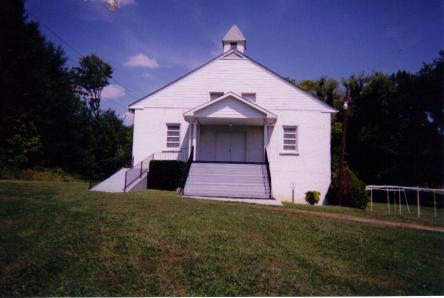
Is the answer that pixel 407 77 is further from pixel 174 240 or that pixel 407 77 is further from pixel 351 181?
pixel 174 240

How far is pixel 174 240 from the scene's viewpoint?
539 cm

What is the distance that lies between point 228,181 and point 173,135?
17.9 feet

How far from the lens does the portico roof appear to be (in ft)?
50.0

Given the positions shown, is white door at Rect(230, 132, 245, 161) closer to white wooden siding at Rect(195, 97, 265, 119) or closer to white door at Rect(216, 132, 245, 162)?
white door at Rect(216, 132, 245, 162)

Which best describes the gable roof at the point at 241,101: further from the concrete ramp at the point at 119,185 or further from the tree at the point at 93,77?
the tree at the point at 93,77

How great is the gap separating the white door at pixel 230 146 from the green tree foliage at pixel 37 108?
12.4 metres

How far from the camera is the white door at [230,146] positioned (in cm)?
1730

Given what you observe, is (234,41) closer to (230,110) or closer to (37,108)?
(230,110)

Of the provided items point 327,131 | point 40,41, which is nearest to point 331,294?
point 327,131

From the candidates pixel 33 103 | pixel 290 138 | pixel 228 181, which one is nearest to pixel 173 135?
pixel 228 181

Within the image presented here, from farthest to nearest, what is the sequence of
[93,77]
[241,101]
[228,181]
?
1. [93,77]
2. [241,101]
3. [228,181]

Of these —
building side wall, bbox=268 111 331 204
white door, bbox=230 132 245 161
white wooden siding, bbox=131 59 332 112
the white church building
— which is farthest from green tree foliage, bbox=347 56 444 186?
white door, bbox=230 132 245 161

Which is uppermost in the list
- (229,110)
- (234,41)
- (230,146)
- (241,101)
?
(234,41)

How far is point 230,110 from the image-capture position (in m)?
15.4
